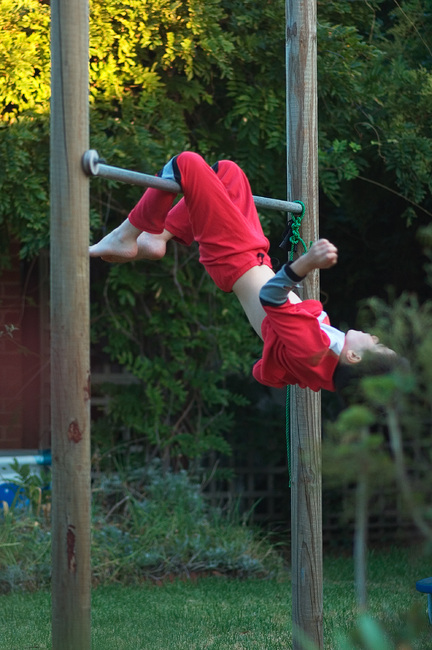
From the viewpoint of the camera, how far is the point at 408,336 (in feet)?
5.00

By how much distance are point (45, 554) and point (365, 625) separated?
152 inches

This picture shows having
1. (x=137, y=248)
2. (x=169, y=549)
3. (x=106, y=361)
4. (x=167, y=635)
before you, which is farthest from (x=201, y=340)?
(x=137, y=248)

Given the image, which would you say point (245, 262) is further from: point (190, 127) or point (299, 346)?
point (190, 127)

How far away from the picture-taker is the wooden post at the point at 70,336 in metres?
2.39

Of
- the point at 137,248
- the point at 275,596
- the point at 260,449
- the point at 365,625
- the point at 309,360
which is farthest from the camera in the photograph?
the point at 260,449

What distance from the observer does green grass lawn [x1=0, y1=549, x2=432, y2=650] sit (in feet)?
12.6

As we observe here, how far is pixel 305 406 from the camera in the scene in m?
3.48

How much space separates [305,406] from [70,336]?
133cm

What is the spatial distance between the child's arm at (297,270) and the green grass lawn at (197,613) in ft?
4.35

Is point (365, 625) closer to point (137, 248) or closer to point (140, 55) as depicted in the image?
point (137, 248)

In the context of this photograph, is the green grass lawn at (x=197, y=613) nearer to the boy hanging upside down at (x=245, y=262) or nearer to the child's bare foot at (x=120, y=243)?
the boy hanging upside down at (x=245, y=262)

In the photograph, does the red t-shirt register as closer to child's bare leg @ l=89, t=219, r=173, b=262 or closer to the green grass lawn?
child's bare leg @ l=89, t=219, r=173, b=262

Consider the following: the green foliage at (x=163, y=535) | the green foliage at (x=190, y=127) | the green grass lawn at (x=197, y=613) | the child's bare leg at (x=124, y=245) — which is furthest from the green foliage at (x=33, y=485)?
the child's bare leg at (x=124, y=245)

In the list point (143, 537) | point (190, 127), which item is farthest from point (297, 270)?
point (190, 127)
